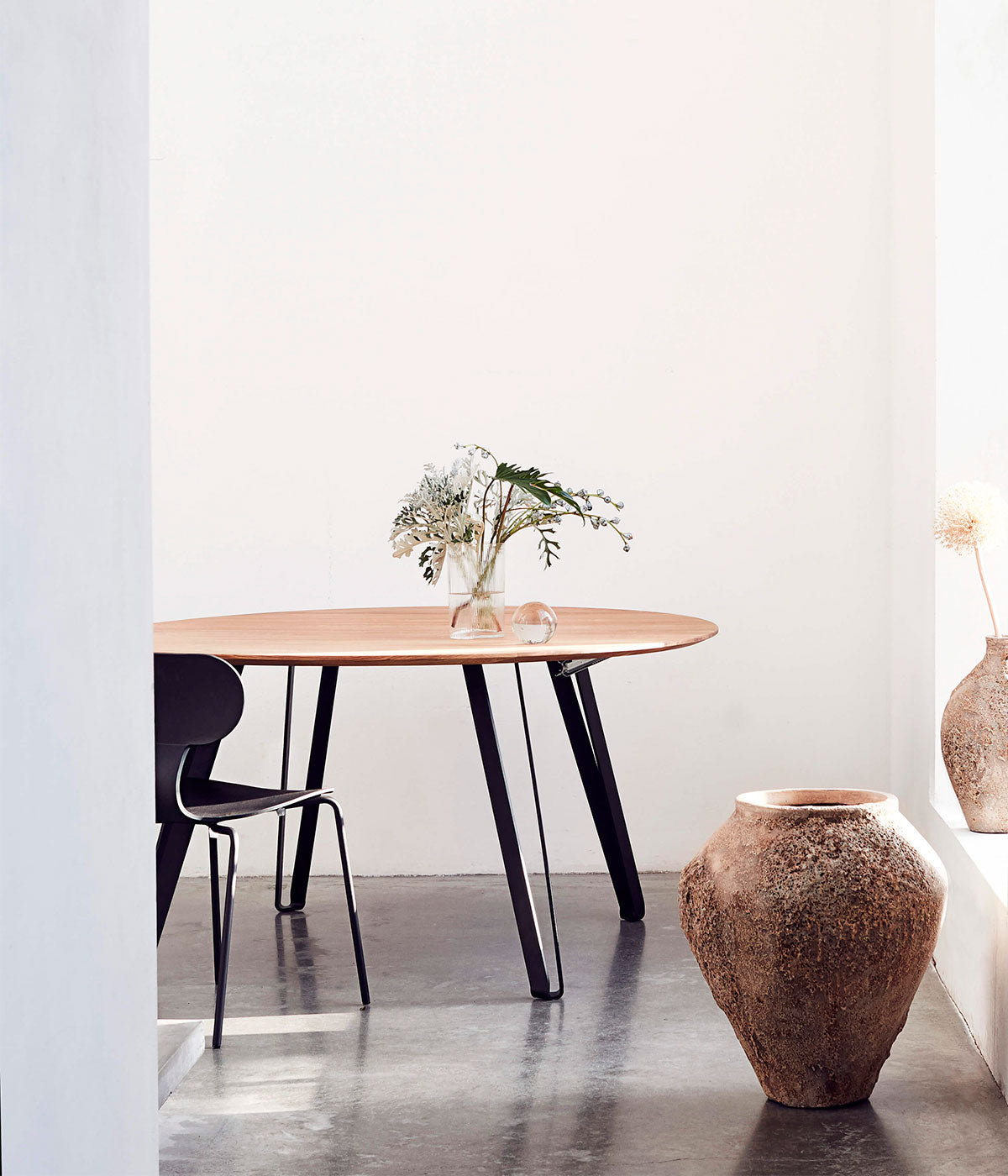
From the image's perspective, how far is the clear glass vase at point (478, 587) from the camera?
315 cm

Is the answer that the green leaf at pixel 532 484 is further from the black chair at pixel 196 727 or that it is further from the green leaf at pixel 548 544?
the black chair at pixel 196 727

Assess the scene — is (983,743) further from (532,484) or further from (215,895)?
(215,895)

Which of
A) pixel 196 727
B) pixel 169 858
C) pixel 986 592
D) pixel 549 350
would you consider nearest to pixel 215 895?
pixel 169 858

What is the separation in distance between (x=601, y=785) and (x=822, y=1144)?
1459mm

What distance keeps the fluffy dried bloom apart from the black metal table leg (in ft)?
3.29

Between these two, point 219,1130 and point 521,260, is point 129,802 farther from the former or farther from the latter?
point 521,260

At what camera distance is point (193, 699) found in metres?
2.58

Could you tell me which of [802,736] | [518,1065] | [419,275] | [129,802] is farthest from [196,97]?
[129,802]

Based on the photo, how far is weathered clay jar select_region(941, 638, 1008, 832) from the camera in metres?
2.97

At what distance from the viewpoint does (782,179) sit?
408cm

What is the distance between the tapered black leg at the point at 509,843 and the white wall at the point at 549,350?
1137mm

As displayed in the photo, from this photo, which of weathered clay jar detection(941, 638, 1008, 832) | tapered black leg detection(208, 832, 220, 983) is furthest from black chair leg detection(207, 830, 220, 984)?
weathered clay jar detection(941, 638, 1008, 832)

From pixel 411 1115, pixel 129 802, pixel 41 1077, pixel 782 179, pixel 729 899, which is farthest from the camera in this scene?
pixel 782 179

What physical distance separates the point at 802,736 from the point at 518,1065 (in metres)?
1.84
